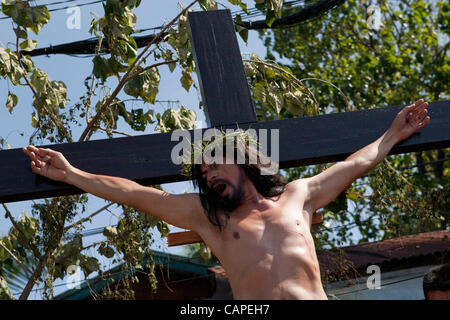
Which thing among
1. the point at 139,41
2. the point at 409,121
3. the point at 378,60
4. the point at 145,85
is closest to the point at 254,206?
the point at 409,121

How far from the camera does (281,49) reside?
13531 millimetres

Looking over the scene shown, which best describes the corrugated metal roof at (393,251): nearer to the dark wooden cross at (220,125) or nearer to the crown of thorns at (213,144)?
the dark wooden cross at (220,125)

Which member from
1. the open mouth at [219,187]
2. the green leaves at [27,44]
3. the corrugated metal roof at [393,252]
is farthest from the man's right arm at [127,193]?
the corrugated metal roof at [393,252]

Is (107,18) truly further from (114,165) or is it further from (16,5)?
(114,165)

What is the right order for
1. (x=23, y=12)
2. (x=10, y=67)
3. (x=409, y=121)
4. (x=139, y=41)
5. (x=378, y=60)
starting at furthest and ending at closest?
(x=378, y=60), (x=139, y=41), (x=10, y=67), (x=23, y=12), (x=409, y=121)

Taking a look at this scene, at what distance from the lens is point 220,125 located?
3.29m

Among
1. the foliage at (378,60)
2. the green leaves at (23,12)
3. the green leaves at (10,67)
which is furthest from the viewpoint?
the foliage at (378,60)

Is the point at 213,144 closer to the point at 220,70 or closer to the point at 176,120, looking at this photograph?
the point at 220,70

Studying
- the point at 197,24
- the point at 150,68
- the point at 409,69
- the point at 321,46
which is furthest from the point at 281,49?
the point at 197,24

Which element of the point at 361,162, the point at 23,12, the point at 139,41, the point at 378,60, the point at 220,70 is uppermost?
the point at 378,60

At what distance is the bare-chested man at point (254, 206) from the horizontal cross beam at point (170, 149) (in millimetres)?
64

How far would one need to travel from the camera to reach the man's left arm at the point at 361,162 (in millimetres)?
3158

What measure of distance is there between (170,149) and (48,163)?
55 centimetres
